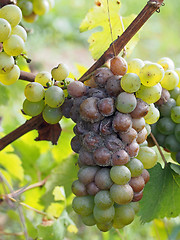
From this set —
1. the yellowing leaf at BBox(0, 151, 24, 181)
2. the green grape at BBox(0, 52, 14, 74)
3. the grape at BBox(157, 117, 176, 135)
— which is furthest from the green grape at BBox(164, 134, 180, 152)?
the yellowing leaf at BBox(0, 151, 24, 181)

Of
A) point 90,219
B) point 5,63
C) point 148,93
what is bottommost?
point 90,219

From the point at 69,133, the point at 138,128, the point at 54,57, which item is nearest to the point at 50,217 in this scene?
the point at 69,133

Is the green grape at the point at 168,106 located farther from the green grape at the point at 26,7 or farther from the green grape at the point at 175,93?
the green grape at the point at 26,7

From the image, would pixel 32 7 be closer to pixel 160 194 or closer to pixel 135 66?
pixel 135 66

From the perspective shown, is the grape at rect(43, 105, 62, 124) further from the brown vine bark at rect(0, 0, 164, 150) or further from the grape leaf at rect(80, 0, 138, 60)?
the grape leaf at rect(80, 0, 138, 60)

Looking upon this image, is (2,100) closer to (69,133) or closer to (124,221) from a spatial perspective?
(69,133)

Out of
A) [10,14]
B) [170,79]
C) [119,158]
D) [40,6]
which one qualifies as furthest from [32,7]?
[119,158]

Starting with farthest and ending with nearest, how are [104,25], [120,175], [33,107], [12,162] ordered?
[12,162] < [104,25] < [33,107] < [120,175]
